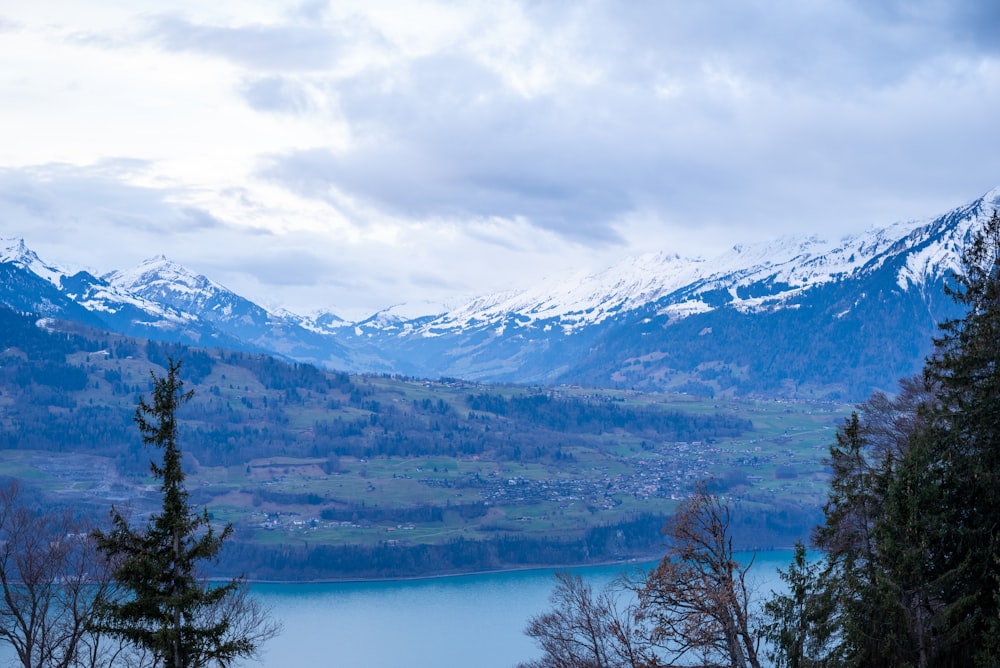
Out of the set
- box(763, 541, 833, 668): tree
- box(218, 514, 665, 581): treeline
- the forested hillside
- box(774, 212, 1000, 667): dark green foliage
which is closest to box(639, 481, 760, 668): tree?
box(763, 541, 833, 668): tree

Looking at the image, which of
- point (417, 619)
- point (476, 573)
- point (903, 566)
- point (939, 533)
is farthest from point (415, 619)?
point (903, 566)

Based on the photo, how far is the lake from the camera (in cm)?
7538

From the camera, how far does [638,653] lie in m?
21.8

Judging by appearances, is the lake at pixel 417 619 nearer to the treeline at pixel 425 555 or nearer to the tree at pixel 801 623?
the treeline at pixel 425 555

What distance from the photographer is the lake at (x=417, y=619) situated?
75375 mm

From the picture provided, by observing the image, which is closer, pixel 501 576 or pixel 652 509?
pixel 501 576

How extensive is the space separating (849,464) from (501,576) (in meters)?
98.6

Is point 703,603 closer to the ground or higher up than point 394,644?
higher up

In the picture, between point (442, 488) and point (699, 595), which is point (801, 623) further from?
point (442, 488)

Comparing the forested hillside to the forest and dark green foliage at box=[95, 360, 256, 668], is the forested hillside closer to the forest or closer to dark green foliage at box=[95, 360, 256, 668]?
the forest

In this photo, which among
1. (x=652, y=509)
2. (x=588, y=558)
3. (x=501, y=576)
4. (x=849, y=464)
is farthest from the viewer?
(x=652, y=509)

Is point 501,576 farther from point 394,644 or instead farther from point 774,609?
point 774,609

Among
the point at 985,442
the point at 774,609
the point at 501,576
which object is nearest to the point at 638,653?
the point at 774,609

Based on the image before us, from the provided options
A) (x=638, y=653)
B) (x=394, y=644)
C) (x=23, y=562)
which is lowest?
(x=394, y=644)
